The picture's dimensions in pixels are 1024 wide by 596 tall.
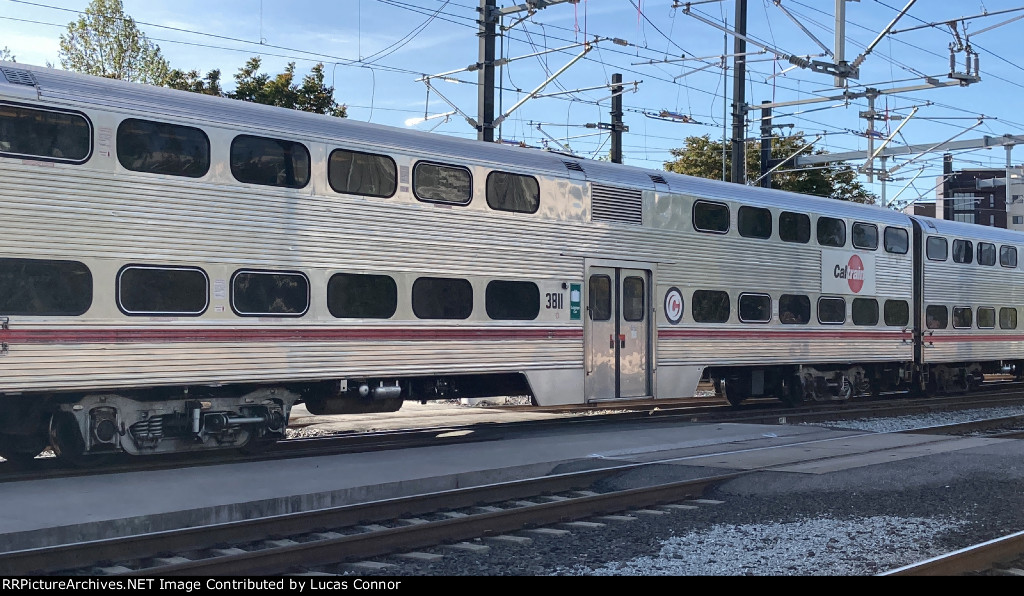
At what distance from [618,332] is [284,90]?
13.2 meters

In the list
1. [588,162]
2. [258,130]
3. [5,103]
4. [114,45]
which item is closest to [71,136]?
[5,103]

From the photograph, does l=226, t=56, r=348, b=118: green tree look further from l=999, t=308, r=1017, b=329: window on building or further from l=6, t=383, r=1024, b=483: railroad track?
l=999, t=308, r=1017, b=329: window on building

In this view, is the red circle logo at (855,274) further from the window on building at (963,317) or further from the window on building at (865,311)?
the window on building at (963,317)

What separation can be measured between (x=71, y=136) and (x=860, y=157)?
99.5 ft

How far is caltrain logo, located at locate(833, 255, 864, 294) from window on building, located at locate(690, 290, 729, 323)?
12.3 feet

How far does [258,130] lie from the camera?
11.9 meters

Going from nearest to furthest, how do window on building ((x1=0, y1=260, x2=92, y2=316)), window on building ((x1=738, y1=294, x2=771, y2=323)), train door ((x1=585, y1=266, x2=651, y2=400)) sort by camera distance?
window on building ((x1=0, y1=260, x2=92, y2=316)), train door ((x1=585, y1=266, x2=651, y2=400)), window on building ((x1=738, y1=294, x2=771, y2=323))

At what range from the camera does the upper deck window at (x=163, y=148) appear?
35.7ft

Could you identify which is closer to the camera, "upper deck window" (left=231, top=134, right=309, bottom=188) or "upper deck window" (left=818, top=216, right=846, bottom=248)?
"upper deck window" (left=231, top=134, right=309, bottom=188)

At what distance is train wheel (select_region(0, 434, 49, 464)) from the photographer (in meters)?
10.9

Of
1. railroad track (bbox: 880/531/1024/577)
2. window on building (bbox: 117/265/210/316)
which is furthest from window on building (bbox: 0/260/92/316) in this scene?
railroad track (bbox: 880/531/1024/577)

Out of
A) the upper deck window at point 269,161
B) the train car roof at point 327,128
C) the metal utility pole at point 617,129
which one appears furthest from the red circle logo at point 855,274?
the upper deck window at point 269,161

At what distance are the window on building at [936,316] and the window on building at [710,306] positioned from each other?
751 centimetres

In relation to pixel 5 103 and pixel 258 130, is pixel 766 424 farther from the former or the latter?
pixel 5 103
